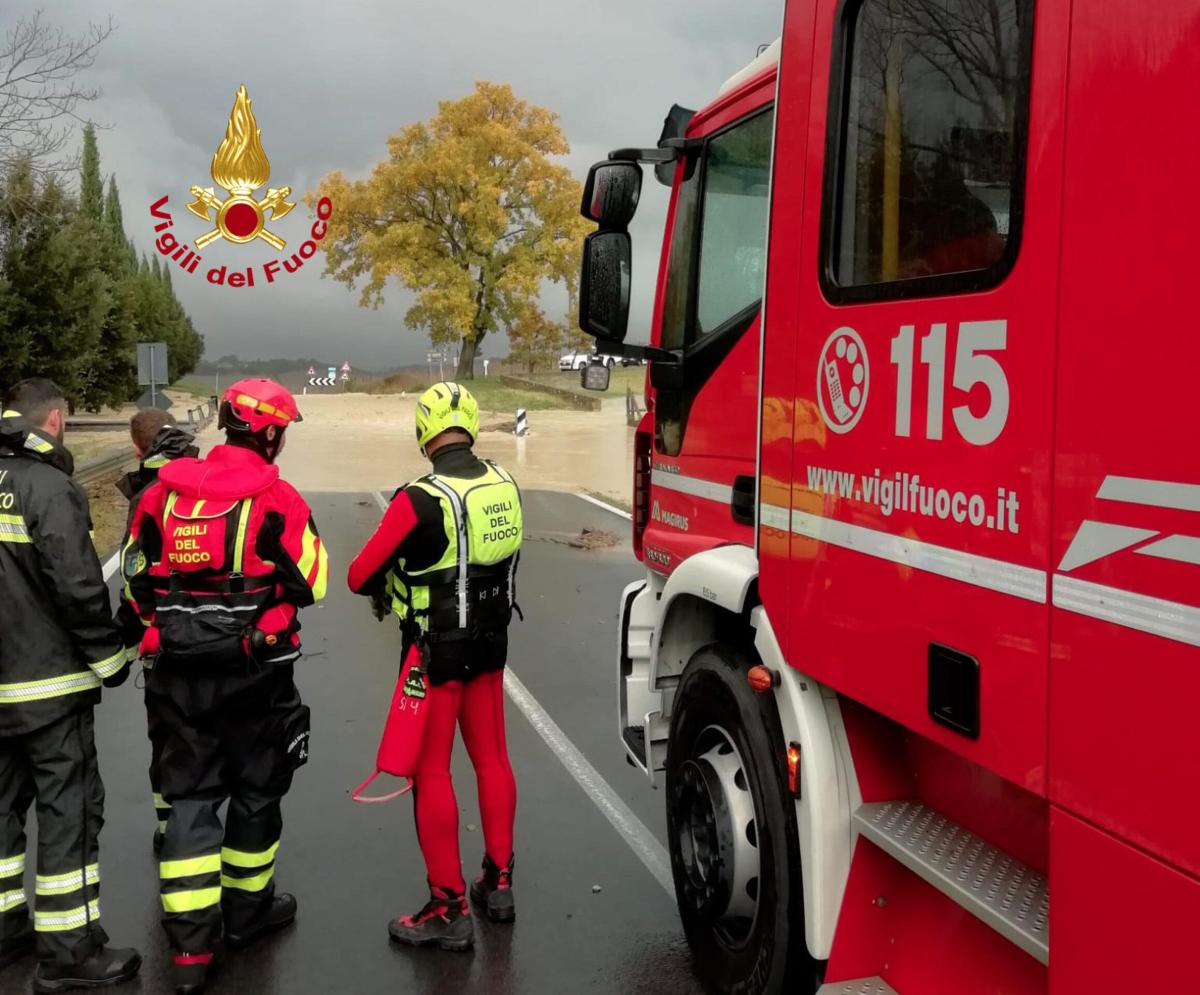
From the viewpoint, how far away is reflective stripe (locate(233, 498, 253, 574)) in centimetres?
372

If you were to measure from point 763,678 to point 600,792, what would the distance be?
2.81 m

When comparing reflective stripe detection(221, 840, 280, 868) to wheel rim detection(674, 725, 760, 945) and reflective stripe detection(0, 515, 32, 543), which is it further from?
wheel rim detection(674, 725, 760, 945)

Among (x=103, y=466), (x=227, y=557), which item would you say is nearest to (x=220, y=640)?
(x=227, y=557)

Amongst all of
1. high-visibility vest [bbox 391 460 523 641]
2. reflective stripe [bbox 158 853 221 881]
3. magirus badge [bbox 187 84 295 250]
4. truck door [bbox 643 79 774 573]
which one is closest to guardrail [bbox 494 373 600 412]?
magirus badge [bbox 187 84 295 250]

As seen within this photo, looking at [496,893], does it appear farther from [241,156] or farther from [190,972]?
[241,156]

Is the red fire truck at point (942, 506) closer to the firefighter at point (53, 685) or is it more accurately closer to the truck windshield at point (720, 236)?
the truck windshield at point (720, 236)

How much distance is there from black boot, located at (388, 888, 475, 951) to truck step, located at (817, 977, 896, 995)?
1.59 meters

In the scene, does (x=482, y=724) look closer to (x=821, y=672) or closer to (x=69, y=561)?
(x=69, y=561)

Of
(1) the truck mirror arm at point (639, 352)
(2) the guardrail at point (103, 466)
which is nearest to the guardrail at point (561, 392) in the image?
(2) the guardrail at point (103, 466)

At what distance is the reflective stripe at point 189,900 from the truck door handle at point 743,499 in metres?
2.11

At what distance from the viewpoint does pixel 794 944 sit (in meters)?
3.02

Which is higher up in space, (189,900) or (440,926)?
(189,900)

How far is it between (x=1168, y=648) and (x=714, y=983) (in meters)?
2.15

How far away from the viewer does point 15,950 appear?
3.97 metres
